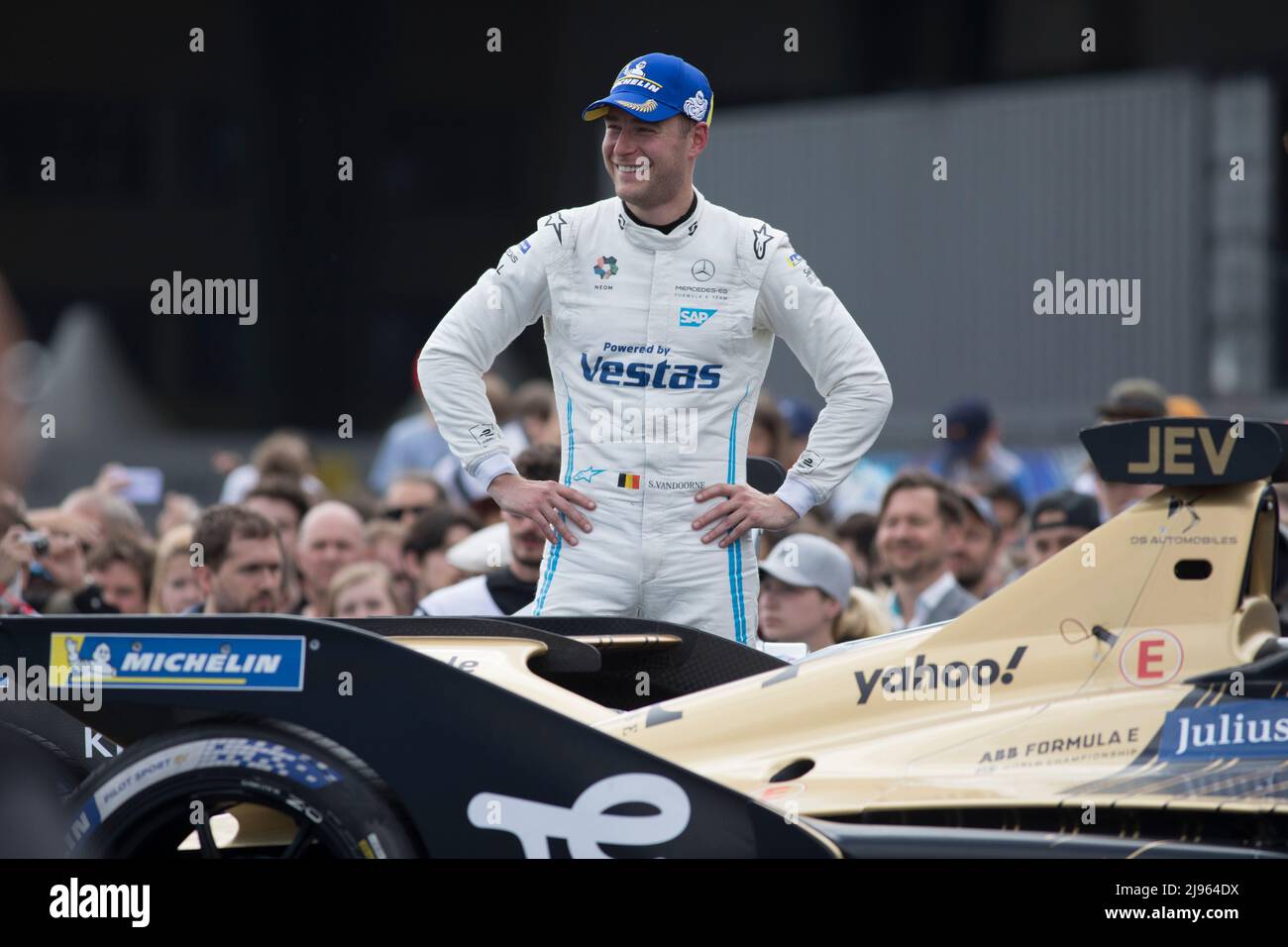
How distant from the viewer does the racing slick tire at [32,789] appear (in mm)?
3822

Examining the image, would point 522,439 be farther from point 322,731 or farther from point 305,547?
point 322,731

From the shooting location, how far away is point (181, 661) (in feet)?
11.7

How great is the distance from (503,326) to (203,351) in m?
17.8

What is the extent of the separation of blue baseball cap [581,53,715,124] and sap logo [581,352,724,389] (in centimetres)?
59

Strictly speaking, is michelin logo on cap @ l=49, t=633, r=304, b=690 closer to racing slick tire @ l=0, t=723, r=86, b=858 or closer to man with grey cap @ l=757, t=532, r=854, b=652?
racing slick tire @ l=0, t=723, r=86, b=858

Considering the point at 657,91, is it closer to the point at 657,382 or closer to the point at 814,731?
the point at 657,382

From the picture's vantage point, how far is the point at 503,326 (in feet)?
15.0

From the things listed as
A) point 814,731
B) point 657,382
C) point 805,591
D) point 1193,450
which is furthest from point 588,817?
point 805,591

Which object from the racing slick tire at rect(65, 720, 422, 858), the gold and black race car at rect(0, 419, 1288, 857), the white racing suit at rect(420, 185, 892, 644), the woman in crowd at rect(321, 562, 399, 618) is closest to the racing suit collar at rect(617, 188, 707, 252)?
the white racing suit at rect(420, 185, 892, 644)

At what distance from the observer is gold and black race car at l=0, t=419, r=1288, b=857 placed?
338 centimetres

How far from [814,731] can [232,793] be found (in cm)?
119
